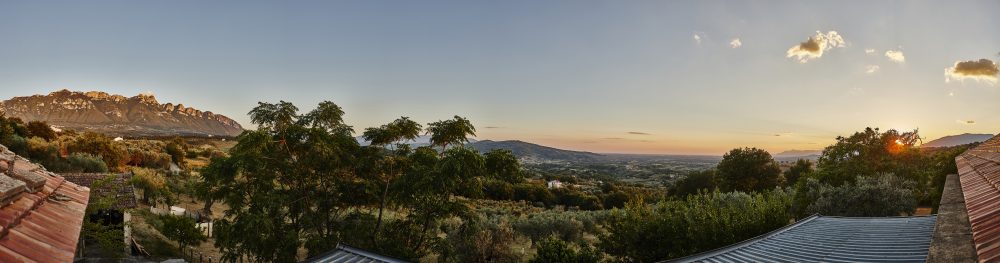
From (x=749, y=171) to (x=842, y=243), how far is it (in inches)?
1267

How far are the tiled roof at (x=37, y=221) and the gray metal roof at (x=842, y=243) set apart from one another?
9.37 m

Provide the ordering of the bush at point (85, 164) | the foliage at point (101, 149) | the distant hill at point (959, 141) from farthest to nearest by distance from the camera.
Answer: the distant hill at point (959, 141)
the foliage at point (101, 149)
the bush at point (85, 164)

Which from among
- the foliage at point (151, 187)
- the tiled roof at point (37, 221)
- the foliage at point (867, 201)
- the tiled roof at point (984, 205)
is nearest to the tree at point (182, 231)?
the foliage at point (151, 187)

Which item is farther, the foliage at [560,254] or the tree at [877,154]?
the tree at [877,154]

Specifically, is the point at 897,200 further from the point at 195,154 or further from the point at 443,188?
the point at 195,154

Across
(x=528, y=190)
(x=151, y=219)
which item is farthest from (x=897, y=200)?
(x=528, y=190)

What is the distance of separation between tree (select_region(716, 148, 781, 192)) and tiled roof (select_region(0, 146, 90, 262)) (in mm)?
40653

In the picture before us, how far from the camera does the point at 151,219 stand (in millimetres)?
24422

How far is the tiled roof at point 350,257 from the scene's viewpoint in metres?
9.30

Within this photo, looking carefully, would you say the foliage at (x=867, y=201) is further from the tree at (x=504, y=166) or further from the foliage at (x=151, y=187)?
the foliage at (x=151, y=187)

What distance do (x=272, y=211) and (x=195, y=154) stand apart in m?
59.6

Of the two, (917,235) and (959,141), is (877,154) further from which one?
(959,141)

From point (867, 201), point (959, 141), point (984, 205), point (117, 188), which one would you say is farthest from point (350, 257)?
point (959, 141)

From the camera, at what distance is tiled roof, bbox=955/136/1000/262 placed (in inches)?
106
